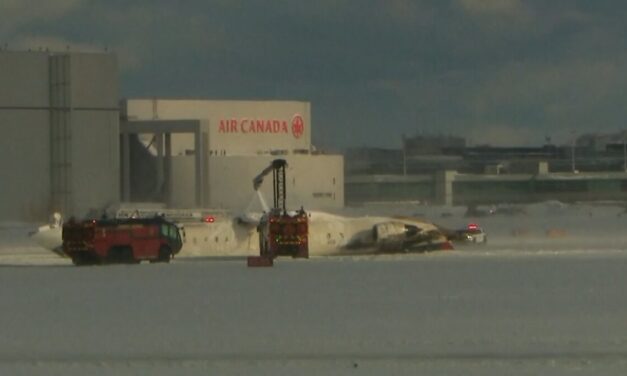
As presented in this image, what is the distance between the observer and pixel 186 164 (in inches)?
3989

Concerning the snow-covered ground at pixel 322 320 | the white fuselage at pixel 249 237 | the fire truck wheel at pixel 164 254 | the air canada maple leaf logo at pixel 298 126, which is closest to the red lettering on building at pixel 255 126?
the air canada maple leaf logo at pixel 298 126

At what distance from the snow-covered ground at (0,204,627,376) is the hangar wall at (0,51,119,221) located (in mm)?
56950

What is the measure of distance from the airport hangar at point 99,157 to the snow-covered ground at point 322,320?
5723 centimetres

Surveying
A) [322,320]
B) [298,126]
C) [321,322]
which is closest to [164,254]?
[322,320]

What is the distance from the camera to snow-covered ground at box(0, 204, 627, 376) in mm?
17859

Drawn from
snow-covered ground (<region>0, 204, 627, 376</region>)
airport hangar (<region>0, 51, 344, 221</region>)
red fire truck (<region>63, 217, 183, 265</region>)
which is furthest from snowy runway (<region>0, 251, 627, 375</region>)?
airport hangar (<region>0, 51, 344, 221</region>)

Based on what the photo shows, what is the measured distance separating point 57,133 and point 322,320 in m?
76.4

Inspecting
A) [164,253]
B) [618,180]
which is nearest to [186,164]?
[618,180]

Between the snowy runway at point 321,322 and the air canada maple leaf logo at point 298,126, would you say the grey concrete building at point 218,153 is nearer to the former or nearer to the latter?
the air canada maple leaf logo at point 298,126

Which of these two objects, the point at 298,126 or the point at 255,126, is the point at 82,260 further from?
the point at 298,126

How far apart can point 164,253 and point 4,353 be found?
3052 cm

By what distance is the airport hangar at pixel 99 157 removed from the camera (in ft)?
313

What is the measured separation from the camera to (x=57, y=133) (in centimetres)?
9650

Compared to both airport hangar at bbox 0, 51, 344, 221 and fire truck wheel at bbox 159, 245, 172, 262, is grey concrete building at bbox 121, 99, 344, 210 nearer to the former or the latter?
airport hangar at bbox 0, 51, 344, 221
